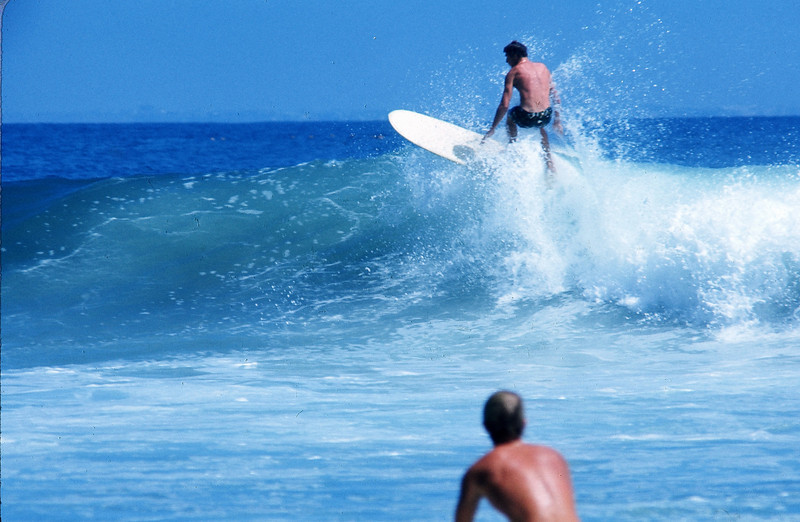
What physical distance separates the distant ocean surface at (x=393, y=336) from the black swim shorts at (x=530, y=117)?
1.86 feet

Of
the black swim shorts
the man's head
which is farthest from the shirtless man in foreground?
the black swim shorts

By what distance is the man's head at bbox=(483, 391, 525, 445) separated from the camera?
1960 millimetres

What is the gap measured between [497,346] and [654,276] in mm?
1890

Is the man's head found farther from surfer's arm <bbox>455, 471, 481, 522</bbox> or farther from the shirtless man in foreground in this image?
surfer's arm <bbox>455, 471, 481, 522</bbox>

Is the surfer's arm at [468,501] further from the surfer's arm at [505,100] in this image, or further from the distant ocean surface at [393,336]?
the surfer's arm at [505,100]

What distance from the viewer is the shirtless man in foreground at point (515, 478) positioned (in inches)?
74.7

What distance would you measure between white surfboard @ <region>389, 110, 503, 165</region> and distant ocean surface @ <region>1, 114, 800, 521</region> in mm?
247

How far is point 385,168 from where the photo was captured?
12242 millimetres

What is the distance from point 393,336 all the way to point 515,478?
4590 mm

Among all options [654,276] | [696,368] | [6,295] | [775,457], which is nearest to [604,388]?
[696,368]

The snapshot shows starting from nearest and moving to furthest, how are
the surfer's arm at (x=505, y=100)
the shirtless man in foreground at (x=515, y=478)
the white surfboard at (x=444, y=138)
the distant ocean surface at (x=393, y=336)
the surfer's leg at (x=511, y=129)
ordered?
1. the shirtless man in foreground at (x=515, y=478)
2. the distant ocean surface at (x=393, y=336)
3. the surfer's arm at (x=505, y=100)
4. the surfer's leg at (x=511, y=129)
5. the white surfboard at (x=444, y=138)

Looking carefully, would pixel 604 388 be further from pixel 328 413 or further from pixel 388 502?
pixel 388 502

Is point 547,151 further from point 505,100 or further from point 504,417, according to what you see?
point 504,417

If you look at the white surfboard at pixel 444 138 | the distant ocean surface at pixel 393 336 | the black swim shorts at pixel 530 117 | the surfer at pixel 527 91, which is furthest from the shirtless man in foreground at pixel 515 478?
the white surfboard at pixel 444 138
